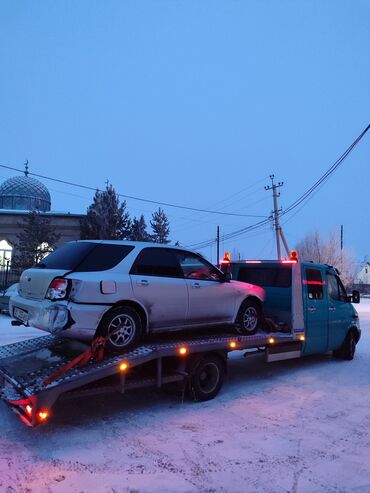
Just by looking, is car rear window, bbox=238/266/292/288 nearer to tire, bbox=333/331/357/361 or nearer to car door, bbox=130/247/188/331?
tire, bbox=333/331/357/361

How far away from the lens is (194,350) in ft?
20.9

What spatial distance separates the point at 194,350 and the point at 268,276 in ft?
10.2

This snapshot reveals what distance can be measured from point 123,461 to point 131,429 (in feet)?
3.06

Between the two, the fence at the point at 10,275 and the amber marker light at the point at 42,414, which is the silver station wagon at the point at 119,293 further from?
the fence at the point at 10,275

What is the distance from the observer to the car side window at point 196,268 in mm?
6930

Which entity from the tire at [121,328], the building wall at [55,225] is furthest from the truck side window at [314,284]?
the building wall at [55,225]

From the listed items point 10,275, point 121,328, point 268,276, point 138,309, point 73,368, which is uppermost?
point 10,275

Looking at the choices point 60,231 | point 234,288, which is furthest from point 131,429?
point 60,231

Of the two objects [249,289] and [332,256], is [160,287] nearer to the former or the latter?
[249,289]

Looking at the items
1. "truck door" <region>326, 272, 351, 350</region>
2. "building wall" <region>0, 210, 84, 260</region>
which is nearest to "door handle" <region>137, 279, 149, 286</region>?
"truck door" <region>326, 272, 351, 350</region>

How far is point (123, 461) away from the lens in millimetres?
4555

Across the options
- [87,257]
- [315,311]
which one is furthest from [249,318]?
[87,257]

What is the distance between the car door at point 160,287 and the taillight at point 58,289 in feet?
2.88

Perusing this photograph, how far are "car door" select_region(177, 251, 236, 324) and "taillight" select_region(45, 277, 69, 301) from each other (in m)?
1.91
